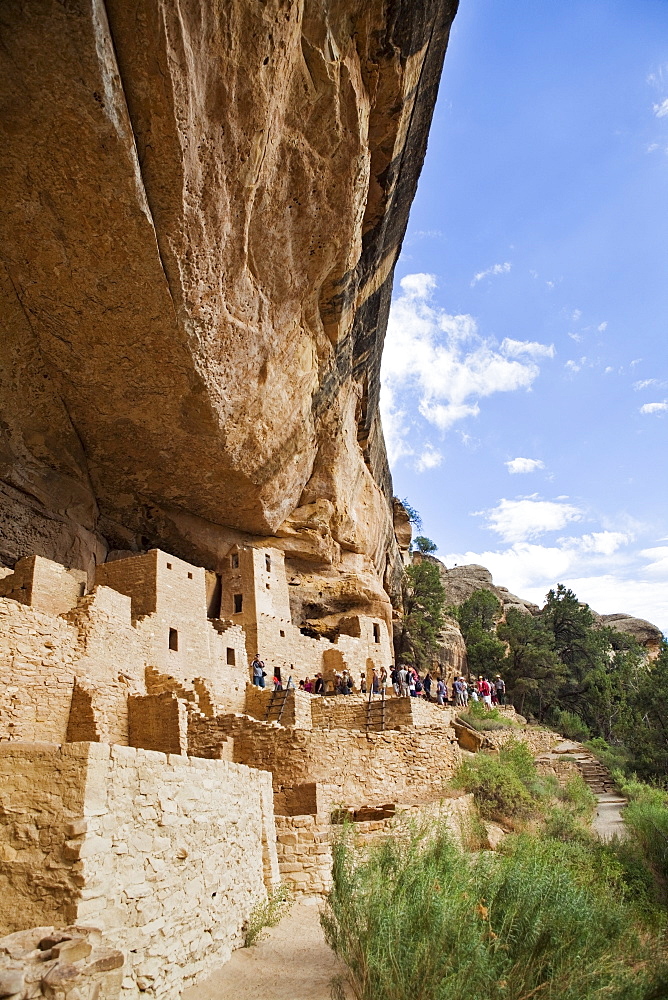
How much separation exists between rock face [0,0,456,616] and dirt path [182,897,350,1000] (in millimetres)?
9304

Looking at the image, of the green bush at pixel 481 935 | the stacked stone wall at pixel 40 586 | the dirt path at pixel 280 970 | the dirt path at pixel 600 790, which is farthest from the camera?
the dirt path at pixel 600 790

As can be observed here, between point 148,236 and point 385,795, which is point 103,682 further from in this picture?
point 148,236

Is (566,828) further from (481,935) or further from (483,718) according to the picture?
(483,718)

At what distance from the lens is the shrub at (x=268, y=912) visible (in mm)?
6738

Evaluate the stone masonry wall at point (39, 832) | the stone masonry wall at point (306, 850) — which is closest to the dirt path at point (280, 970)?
the stone masonry wall at point (306, 850)

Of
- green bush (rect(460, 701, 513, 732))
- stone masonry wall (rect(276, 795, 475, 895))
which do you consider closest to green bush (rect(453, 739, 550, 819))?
stone masonry wall (rect(276, 795, 475, 895))

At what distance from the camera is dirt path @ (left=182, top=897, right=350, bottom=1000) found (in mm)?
5613

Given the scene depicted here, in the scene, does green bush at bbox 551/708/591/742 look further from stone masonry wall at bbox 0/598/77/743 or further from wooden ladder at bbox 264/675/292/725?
stone masonry wall at bbox 0/598/77/743

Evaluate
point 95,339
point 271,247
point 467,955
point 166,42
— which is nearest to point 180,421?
point 95,339

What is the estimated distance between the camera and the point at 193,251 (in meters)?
11.3

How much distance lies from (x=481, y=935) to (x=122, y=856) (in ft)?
9.16

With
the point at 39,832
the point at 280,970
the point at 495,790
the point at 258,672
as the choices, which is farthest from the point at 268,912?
the point at 258,672

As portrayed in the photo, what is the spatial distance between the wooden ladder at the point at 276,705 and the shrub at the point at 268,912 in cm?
555

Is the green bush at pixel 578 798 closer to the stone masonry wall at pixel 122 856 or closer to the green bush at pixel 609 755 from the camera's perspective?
the green bush at pixel 609 755
